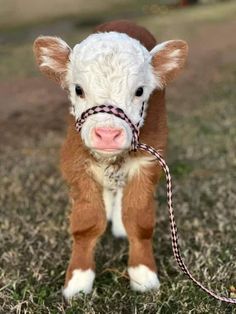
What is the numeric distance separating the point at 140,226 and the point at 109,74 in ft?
2.99

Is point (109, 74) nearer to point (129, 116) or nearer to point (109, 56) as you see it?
point (109, 56)

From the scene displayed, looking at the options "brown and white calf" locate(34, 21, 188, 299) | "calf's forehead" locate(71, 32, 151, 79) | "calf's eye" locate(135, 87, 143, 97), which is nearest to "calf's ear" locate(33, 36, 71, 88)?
"brown and white calf" locate(34, 21, 188, 299)

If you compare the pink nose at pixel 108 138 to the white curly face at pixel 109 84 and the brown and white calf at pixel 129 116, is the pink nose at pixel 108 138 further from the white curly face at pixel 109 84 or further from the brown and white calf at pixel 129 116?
the brown and white calf at pixel 129 116

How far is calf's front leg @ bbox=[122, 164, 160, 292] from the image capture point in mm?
3398

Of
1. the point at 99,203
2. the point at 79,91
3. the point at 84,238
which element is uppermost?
the point at 79,91

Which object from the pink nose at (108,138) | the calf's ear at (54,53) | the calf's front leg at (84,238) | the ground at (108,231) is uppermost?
the calf's ear at (54,53)

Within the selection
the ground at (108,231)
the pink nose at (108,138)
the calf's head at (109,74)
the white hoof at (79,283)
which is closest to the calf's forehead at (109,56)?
the calf's head at (109,74)

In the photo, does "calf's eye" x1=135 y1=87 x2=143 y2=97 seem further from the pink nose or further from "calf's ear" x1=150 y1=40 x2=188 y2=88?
the pink nose

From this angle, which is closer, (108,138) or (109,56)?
(108,138)

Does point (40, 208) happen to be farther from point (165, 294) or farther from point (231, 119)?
point (231, 119)

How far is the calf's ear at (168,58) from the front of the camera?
3.27 m

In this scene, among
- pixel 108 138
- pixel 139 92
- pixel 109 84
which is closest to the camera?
pixel 108 138

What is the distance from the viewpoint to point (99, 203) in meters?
3.42

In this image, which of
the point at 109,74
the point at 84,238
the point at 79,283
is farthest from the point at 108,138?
the point at 79,283
